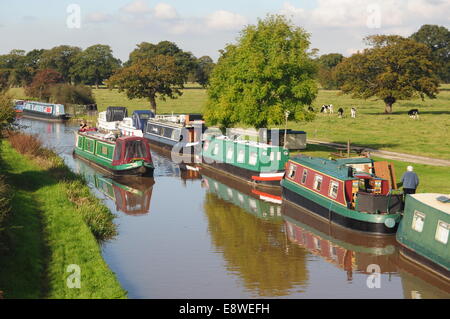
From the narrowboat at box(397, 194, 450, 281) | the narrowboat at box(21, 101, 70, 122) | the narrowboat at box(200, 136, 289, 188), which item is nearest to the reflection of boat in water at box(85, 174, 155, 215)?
the narrowboat at box(200, 136, 289, 188)

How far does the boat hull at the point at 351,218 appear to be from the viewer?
2134 centimetres

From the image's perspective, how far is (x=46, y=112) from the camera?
6944 cm

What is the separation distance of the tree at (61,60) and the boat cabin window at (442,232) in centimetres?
10326

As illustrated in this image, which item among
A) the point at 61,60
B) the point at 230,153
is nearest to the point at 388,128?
the point at 230,153

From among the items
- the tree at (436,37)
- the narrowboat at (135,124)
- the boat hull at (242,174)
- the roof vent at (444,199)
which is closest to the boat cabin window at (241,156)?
the boat hull at (242,174)

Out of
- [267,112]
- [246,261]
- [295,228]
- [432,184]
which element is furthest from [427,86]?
[246,261]

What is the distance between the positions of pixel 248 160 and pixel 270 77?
238 inches

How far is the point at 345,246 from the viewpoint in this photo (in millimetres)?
21344

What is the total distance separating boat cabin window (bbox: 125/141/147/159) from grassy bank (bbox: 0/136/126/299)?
5.47 meters

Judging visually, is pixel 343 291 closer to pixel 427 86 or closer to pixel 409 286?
pixel 409 286

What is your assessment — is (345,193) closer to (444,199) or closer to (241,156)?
(444,199)

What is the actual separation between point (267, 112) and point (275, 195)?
734 cm

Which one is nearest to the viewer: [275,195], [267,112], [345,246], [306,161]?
[345,246]

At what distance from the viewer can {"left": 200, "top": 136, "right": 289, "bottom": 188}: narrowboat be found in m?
31.1
